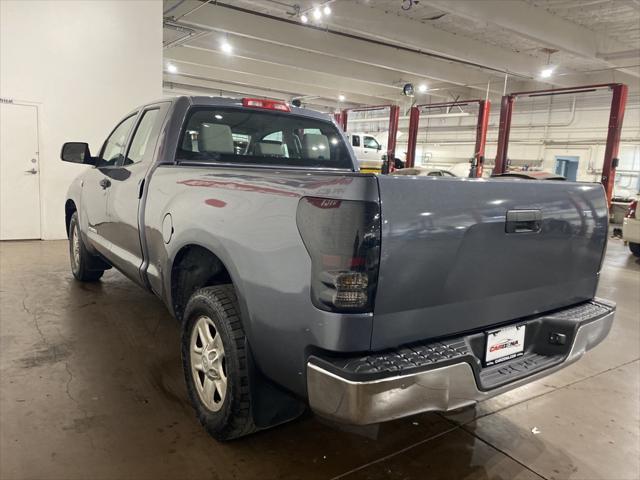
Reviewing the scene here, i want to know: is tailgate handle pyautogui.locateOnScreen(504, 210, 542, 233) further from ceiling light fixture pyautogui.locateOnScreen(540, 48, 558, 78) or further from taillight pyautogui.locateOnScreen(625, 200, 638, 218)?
ceiling light fixture pyautogui.locateOnScreen(540, 48, 558, 78)

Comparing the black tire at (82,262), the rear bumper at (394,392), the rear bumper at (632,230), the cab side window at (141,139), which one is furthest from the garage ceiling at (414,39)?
the rear bumper at (394,392)

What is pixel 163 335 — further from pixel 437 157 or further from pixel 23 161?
pixel 437 157

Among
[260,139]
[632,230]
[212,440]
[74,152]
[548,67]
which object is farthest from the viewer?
[548,67]

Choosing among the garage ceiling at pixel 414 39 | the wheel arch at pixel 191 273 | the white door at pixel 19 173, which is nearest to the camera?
the wheel arch at pixel 191 273

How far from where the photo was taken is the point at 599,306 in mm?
2285

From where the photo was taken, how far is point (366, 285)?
1.47 m

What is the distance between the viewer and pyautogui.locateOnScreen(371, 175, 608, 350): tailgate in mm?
1521

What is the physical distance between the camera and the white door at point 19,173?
706cm

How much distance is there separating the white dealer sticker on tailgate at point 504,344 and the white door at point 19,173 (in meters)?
7.73

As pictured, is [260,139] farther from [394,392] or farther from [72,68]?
[72,68]

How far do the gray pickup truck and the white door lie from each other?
5.80m

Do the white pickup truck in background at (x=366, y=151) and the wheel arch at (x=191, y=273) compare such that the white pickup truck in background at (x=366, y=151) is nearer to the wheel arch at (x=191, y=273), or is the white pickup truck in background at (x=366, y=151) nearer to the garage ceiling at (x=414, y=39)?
the garage ceiling at (x=414, y=39)

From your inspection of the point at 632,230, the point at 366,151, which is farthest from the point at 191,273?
the point at 366,151

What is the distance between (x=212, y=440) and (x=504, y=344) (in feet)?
4.65
